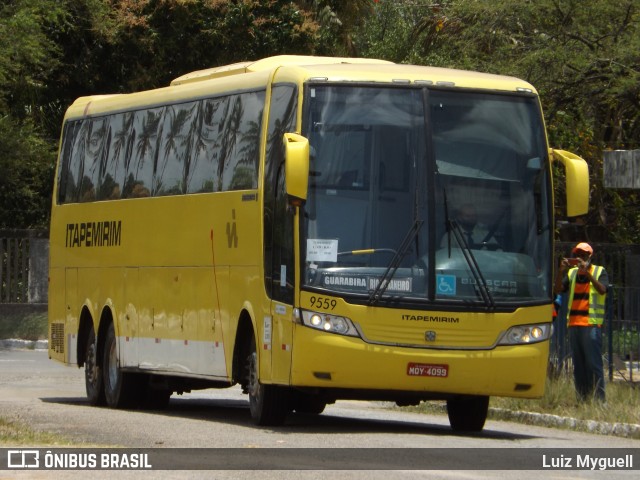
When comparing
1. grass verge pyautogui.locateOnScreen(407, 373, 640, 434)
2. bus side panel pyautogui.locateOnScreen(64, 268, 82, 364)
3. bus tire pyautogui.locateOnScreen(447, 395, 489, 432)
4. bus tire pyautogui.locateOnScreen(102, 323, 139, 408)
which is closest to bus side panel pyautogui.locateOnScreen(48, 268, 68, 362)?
bus side panel pyautogui.locateOnScreen(64, 268, 82, 364)

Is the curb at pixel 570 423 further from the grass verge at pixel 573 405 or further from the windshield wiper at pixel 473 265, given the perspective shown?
the windshield wiper at pixel 473 265

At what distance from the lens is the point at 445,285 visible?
1422cm

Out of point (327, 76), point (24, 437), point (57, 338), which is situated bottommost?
point (24, 437)

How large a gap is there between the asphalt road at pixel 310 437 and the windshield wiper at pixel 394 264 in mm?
1274

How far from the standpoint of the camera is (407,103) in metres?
14.7

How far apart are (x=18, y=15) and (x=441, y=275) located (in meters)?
17.6

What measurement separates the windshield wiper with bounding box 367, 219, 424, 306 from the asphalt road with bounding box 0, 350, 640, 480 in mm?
1274

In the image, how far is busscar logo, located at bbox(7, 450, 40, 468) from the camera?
1052cm

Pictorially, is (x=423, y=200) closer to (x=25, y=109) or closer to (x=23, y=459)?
(x=23, y=459)

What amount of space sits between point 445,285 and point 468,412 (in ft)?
6.41

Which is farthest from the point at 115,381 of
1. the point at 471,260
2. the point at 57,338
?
the point at 471,260

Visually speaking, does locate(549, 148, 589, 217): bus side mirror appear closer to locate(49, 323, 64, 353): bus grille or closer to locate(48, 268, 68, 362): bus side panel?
locate(48, 268, 68, 362): bus side panel

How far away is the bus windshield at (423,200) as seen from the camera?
14.1 meters

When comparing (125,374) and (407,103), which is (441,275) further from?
(125,374)
